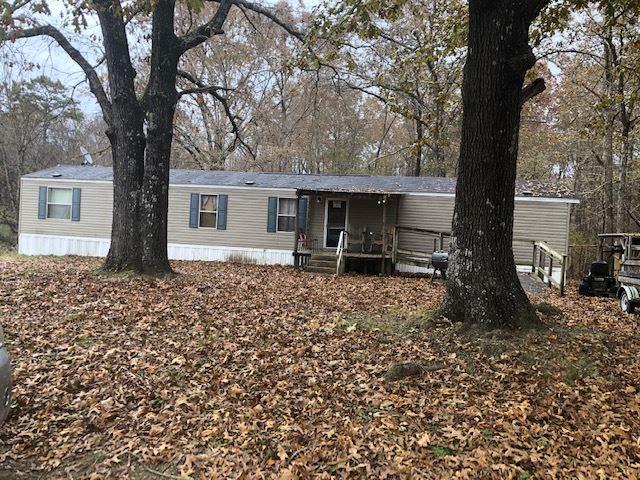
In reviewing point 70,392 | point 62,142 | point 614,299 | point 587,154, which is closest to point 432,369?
point 70,392

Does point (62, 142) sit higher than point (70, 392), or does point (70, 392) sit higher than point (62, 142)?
point (62, 142)

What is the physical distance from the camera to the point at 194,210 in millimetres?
18234

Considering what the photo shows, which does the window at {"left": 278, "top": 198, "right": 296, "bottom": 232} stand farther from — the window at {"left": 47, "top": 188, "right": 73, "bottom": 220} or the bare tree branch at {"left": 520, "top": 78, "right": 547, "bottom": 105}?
the bare tree branch at {"left": 520, "top": 78, "right": 547, "bottom": 105}

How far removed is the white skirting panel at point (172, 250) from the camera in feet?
58.2

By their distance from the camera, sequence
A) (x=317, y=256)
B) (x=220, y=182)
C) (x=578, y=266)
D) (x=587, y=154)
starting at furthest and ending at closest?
(x=587, y=154)
(x=220, y=182)
(x=578, y=266)
(x=317, y=256)

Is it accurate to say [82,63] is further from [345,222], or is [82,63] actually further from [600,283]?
[600,283]

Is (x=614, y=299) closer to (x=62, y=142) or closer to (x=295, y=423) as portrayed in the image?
(x=295, y=423)

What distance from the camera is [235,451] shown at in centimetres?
361

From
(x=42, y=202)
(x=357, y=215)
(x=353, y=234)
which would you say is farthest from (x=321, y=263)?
(x=42, y=202)

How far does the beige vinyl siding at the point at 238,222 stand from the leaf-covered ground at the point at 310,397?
10.6 meters

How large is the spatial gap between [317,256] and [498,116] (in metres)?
9.90

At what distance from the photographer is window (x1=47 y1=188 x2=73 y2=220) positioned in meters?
19.2

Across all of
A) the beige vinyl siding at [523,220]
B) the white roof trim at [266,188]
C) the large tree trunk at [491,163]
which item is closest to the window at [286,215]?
the white roof trim at [266,188]

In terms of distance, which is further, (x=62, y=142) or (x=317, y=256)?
(x=62, y=142)
